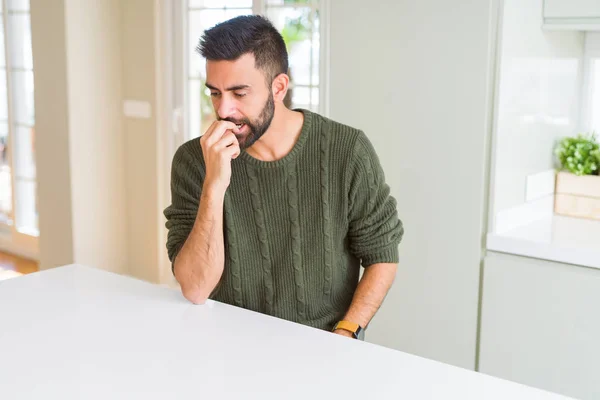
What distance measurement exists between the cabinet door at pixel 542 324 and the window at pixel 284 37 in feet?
4.02

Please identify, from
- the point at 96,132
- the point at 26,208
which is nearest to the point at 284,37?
the point at 96,132

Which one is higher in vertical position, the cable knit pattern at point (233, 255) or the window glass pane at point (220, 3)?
the window glass pane at point (220, 3)

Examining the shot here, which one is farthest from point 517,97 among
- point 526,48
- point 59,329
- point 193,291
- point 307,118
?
point 59,329

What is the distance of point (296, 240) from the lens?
1.96m

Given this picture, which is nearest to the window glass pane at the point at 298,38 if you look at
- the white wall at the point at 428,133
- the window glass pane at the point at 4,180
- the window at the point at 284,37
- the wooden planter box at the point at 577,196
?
the window at the point at 284,37

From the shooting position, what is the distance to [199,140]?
2023mm

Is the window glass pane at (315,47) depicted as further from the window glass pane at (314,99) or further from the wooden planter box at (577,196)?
the wooden planter box at (577,196)

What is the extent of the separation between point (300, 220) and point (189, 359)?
66 centimetres

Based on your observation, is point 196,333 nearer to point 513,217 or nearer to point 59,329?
point 59,329

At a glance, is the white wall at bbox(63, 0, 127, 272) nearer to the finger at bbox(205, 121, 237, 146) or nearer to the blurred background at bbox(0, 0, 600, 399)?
the blurred background at bbox(0, 0, 600, 399)

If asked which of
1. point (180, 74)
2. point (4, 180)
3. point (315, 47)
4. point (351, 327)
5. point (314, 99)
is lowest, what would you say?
point (4, 180)

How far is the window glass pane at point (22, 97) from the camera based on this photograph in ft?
17.7

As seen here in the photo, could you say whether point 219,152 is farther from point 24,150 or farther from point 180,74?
point 24,150

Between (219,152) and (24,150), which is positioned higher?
(219,152)
